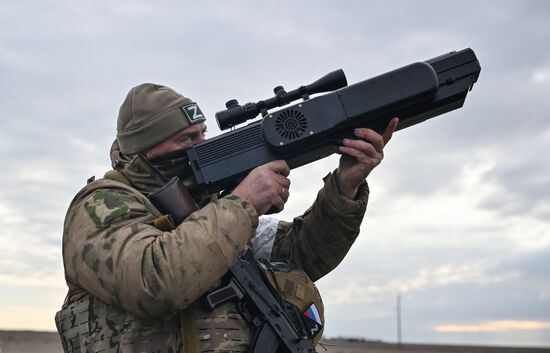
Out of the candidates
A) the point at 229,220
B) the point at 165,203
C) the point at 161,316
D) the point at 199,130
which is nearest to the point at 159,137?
the point at 199,130

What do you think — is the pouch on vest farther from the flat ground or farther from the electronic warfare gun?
the flat ground

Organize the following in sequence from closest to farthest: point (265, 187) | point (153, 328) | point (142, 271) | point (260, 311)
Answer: point (142, 271) → point (153, 328) → point (265, 187) → point (260, 311)

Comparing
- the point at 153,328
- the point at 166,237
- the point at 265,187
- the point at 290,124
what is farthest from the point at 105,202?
the point at 290,124

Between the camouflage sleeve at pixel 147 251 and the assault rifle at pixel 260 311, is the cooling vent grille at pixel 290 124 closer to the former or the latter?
the camouflage sleeve at pixel 147 251

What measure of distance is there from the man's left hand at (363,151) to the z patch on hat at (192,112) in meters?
0.94

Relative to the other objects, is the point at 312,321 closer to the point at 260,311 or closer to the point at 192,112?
the point at 260,311

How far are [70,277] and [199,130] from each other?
1.27m

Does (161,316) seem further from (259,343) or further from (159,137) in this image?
(159,137)

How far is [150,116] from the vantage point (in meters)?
4.25

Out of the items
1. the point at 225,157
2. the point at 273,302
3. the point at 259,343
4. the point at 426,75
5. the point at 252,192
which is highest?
the point at 426,75

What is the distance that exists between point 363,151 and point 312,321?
1.12 m

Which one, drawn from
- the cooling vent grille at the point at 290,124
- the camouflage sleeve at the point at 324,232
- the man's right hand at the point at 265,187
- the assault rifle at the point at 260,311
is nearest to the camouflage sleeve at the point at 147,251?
the man's right hand at the point at 265,187

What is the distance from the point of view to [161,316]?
135 inches

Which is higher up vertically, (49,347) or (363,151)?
(49,347)
